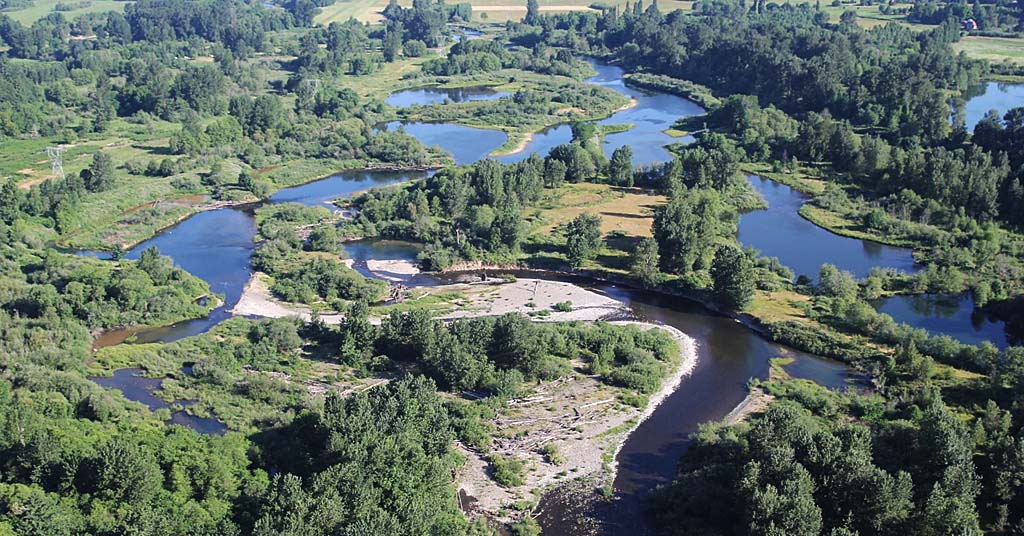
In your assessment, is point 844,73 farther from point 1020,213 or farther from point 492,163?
point 492,163

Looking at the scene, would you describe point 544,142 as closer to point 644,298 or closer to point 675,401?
point 644,298

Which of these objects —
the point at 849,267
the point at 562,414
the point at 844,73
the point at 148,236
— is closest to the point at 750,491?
the point at 562,414

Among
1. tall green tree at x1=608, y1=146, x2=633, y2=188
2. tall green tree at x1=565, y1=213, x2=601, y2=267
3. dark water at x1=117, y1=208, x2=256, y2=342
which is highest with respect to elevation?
tall green tree at x1=608, y1=146, x2=633, y2=188

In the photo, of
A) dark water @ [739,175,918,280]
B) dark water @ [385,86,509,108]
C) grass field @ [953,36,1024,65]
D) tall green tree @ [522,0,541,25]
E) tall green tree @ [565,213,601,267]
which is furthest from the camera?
tall green tree @ [522,0,541,25]

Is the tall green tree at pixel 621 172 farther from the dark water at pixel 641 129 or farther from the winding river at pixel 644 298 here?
the winding river at pixel 644 298

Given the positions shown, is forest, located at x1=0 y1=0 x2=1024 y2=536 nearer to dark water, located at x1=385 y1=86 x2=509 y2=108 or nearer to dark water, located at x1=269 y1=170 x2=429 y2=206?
dark water, located at x1=269 y1=170 x2=429 y2=206

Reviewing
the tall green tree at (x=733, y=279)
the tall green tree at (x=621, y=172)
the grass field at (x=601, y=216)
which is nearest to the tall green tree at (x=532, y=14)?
the tall green tree at (x=621, y=172)

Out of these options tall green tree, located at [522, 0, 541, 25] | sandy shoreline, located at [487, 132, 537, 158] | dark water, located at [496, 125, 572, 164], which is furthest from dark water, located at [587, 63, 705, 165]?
tall green tree, located at [522, 0, 541, 25]
